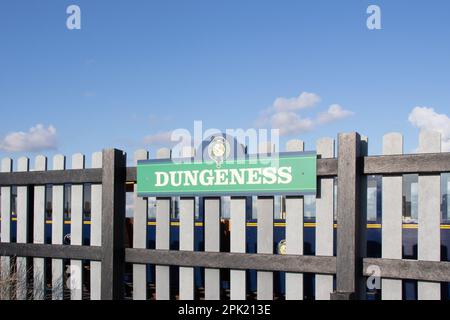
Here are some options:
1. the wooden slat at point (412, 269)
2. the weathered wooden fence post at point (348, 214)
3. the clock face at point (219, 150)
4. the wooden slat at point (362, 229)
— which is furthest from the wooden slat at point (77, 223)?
the wooden slat at point (412, 269)

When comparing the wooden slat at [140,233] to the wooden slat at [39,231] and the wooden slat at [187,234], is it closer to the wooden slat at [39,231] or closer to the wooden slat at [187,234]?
the wooden slat at [187,234]

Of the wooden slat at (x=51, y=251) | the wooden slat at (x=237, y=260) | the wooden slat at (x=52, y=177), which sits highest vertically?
the wooden slat at (x=52, y=177)

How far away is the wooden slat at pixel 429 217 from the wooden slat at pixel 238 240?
6.22ft

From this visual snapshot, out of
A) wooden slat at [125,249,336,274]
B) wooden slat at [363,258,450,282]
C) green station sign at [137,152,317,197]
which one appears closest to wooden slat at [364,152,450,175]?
green station sign at [137,152,317,197]

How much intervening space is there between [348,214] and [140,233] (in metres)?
2.70

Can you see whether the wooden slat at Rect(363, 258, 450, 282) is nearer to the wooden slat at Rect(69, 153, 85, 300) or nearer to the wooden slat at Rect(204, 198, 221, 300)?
the wooden slat at Rect(204, 198, 221, 300)

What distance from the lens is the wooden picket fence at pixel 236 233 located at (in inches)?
209

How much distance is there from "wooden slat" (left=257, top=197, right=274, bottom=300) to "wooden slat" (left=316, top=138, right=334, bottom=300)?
1.78 feet

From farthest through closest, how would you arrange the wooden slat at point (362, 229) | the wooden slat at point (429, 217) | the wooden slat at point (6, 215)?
the wooden slat at point (6, 215), the wooden slat at point (362, 229), the wooden slat at point (429, 217)

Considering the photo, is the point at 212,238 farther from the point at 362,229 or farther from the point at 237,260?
the point at 362,229

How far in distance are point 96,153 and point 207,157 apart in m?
1.64

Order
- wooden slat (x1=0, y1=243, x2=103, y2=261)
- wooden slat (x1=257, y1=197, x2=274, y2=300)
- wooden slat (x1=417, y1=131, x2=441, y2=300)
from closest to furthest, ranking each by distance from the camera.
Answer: wooden slat (x1=417, y1=131, x2=441, y2=300), wooden slat (x1=257, y1=197, x2=274, y2=300), wooden slat (x1=0, y1=243, x2=103, y2=261)

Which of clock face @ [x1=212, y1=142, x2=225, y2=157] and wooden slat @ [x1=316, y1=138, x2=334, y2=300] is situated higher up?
clock face @ [x1=212, y1=142, x2=225, y2=157]

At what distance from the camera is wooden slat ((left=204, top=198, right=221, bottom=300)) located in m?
6.22
